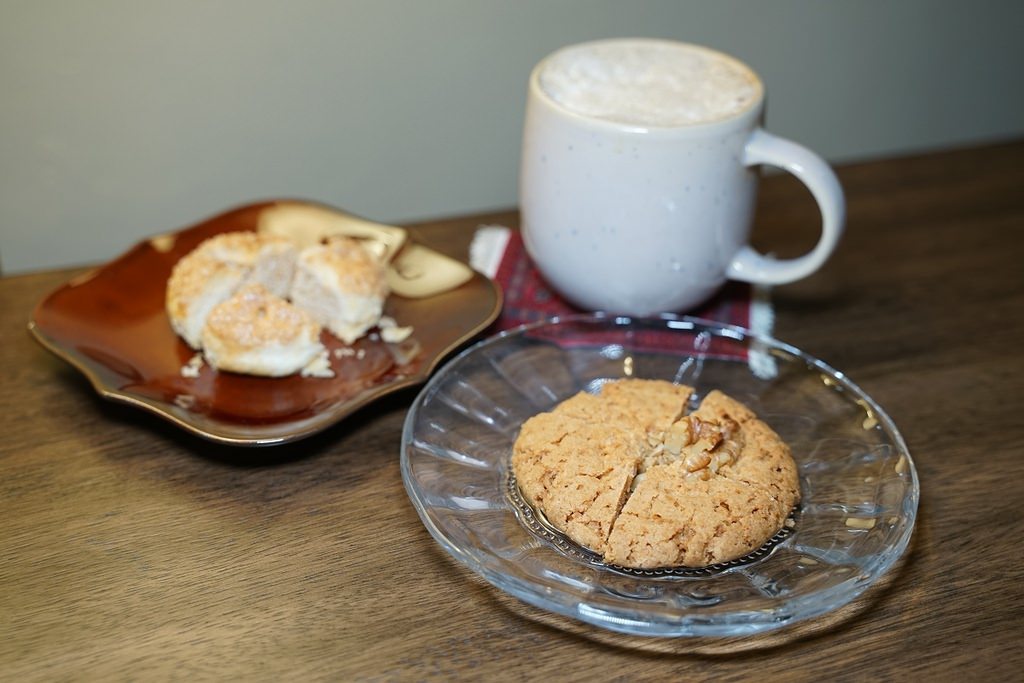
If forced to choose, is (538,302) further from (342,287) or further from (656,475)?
(656,475)

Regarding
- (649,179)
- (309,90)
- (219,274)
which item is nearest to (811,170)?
(649,179)

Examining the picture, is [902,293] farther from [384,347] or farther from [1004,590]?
[384,347]

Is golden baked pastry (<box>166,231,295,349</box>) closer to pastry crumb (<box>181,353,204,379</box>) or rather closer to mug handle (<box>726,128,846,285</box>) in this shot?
pastry crumb (<box>181,353,204,379</box>)

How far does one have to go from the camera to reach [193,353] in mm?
1026

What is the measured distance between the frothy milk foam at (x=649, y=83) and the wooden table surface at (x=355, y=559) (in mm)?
284

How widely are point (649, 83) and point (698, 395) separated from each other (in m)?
0.36

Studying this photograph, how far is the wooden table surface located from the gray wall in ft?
1.15

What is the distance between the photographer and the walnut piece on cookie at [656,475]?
0.77 meters

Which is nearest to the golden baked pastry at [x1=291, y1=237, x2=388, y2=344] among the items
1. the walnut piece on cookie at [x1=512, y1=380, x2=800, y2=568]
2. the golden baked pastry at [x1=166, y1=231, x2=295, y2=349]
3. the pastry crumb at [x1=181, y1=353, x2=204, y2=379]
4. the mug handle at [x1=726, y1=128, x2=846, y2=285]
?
the golden baked pastry at [x1=166, y1=231, x2=295, y2=349]

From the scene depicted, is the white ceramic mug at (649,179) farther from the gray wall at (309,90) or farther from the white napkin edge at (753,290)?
the gray wall at (309,90)

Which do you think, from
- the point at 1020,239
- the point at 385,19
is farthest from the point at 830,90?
the point at 385,19

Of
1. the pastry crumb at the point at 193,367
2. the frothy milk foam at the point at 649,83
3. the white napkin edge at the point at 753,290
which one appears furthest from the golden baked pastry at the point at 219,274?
the frothy milk foam at the point at 649,83

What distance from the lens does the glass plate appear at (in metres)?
0.72

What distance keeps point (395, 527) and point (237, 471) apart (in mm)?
165
